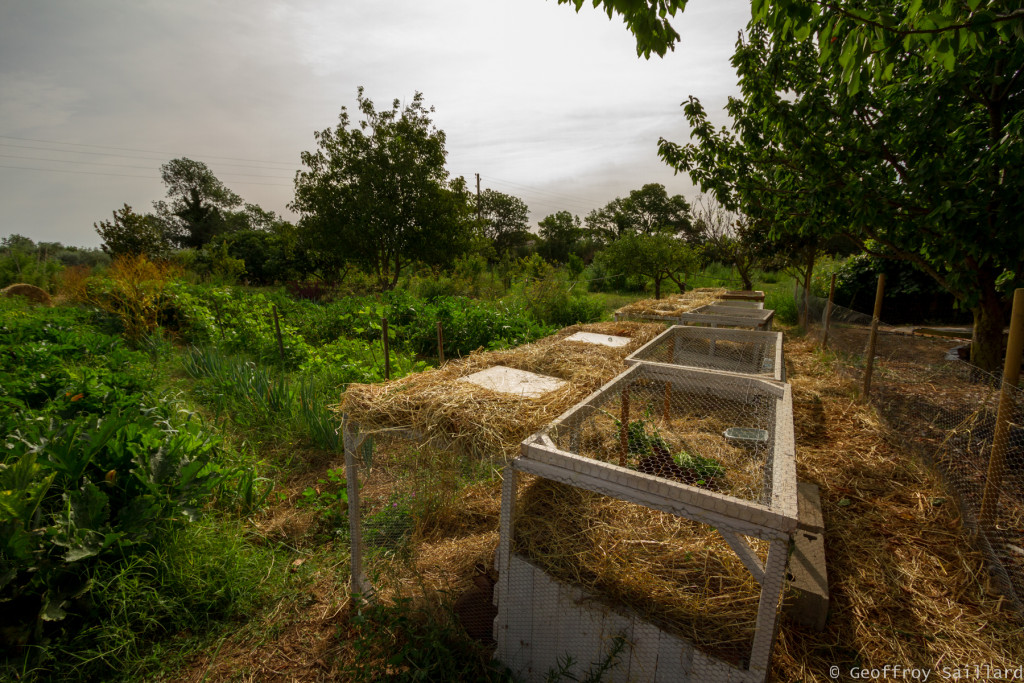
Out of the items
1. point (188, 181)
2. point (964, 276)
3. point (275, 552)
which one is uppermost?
point (188, 181)

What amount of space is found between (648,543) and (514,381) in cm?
106

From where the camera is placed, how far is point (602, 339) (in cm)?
404

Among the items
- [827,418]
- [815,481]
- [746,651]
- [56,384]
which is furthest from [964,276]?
[56,384]

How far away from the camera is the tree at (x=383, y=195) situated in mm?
12578

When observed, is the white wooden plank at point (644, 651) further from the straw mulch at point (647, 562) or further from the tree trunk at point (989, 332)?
the tree trunk at point (989, 332)

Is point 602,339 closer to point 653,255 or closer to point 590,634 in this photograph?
point 590,634

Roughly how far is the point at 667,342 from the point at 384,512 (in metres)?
2.96

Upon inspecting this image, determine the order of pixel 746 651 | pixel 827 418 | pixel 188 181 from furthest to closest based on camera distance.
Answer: pixel 188 181
pixel 827 418
pixel 746 651

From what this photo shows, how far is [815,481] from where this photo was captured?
3398mm

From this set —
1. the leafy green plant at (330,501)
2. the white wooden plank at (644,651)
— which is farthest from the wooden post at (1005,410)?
the leafy green plant at (330,501)

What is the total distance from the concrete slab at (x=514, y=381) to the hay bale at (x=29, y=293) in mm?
15266

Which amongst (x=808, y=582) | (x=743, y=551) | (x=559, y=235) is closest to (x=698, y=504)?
(x=743, y=551)

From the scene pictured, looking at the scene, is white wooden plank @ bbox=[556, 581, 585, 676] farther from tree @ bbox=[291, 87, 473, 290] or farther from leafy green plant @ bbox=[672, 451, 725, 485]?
tree @ bbox=[291, 87, 473, 290]

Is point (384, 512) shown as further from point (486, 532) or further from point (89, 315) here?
point (89, 315)
